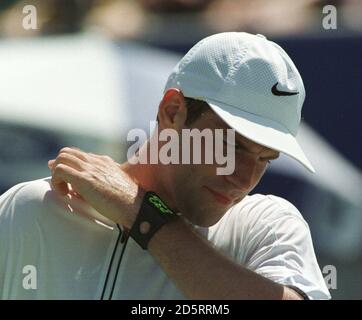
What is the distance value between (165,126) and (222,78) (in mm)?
142

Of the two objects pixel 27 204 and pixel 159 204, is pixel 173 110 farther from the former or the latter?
pixel 27 204

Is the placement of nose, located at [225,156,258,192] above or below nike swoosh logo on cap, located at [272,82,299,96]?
below

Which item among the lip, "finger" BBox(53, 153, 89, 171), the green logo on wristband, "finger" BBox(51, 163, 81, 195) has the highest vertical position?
"finger" BBox(53, 153, 89, 171)

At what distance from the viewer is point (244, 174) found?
1810 mm

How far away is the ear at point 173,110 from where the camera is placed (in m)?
1.86

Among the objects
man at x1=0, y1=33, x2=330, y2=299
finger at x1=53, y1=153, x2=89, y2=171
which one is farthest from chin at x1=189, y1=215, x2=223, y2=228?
finger at x1=53, y1=153, x2=89, y2=171

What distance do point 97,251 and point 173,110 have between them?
279 millimetres

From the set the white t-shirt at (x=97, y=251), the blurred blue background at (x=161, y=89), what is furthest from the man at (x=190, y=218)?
the blurred blue background at (x=161, y=89)

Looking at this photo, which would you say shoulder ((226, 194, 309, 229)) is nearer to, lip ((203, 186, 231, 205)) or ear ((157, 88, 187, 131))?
lip ((203, 186, 231, 205))

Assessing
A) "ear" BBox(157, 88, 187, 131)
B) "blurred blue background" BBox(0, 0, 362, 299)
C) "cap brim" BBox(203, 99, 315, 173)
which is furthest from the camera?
"blurred blue background" BBox(0, 0, 362, 299)

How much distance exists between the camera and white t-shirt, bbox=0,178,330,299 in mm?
1804

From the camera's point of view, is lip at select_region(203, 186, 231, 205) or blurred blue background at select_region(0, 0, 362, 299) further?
blurred blue background at select_region(0, 0, 362, 299)

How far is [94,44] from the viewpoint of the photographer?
12.5 ft

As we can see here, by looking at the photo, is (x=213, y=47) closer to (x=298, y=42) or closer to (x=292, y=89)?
(x=292, y=89)
